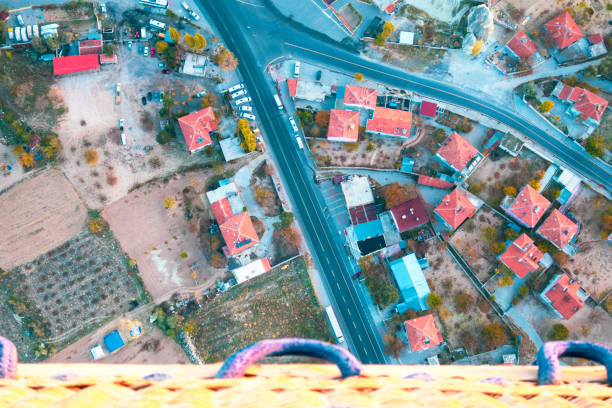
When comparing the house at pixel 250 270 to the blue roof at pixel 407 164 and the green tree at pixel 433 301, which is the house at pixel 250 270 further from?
the blue roof at pixel 407 164

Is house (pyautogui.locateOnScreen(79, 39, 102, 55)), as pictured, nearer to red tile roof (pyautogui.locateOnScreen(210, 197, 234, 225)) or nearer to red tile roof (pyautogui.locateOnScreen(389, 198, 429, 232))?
red tile roof (pyautogui.locateOnScreen(210, 197, 234, 225))

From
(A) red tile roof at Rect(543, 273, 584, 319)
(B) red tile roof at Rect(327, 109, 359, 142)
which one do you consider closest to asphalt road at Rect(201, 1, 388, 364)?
(B) red tile roof at Rect(327, 109, 359, 142)

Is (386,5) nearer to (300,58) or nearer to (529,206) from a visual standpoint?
(300,58)

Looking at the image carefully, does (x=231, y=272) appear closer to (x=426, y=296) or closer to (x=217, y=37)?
(x=426, y=296)

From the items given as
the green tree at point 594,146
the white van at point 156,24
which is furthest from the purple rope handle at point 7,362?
the green tree at point 594,146

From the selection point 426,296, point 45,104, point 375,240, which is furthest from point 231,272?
point 45,104
